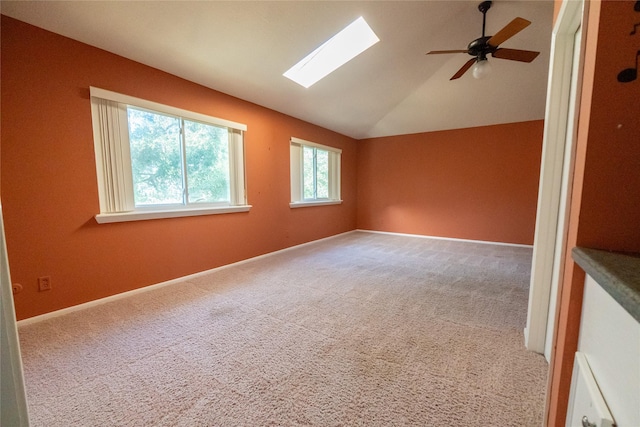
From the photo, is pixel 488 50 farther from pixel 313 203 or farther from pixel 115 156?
pixel 115 156

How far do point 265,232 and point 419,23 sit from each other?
10.8ft

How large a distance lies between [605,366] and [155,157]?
10.9 ft

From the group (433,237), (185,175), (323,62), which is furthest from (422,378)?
(433,237)

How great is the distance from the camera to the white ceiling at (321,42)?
6.71ft

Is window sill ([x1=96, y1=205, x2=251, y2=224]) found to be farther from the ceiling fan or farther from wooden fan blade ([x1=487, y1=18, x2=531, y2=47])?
→ wooden fan blade ([x1=487, y1=18, x2=531, y2=47])

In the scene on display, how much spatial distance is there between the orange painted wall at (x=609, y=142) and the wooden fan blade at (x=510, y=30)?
167 cm

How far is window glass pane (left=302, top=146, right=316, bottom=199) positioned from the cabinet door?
13.8ft

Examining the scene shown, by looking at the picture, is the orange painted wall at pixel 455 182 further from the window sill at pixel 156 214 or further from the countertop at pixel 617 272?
the countertop at pixel 617 272

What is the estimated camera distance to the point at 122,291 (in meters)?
2.46

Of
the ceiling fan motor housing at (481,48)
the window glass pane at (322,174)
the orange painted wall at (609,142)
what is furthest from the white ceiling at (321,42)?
the orange painted wall at (609,142)

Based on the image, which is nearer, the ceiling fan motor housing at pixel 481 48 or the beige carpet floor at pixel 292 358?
the beige carpet floor at pixel 292 358

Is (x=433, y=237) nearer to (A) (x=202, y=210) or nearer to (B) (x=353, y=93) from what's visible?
(B) (x=353, y=93)

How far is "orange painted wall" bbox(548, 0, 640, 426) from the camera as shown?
0.68m

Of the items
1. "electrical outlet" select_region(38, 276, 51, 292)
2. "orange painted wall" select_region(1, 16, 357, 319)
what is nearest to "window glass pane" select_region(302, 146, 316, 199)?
"orange painted wall" select_region(1, 16, 357, 319)
